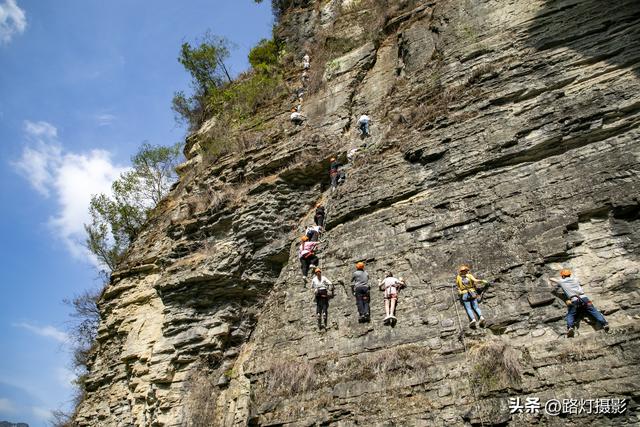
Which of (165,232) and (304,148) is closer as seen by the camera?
(304,148)

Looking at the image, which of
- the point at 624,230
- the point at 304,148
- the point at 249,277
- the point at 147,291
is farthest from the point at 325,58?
the point at 624,230

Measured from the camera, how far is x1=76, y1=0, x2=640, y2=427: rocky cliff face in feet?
23.3

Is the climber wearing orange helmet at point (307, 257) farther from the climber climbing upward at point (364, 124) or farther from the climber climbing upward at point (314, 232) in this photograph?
the climber climbing upward at point (364, 124)

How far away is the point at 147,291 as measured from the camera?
1488 centimetres

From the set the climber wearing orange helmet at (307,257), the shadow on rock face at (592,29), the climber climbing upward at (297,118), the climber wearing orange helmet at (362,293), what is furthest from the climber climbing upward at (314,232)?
the shadow on rock face at (592,29)

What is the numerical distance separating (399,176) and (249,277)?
213 inches

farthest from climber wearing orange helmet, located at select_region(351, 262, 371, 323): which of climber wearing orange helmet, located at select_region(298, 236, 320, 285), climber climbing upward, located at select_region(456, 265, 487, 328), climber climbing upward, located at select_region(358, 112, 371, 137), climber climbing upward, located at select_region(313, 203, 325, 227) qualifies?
climber climbing upward, located at select_region(358, 112, 371, 137)

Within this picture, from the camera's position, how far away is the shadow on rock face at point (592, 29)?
9.34 metres

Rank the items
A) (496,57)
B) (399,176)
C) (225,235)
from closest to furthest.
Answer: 1. (399,176)
2. (496,57)
3. (225,235)

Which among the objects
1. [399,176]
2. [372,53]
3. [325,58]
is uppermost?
[325,58]

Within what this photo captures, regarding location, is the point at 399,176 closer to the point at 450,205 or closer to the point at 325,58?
the point at 450,205

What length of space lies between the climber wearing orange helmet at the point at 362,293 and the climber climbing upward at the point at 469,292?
1.90 meters

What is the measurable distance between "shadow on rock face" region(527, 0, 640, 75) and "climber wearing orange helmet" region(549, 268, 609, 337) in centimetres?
513

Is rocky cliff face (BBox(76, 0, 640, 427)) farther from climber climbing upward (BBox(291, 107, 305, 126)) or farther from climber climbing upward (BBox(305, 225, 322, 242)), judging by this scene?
climber climbing upward (BBox(305, 225, 322, 242))
